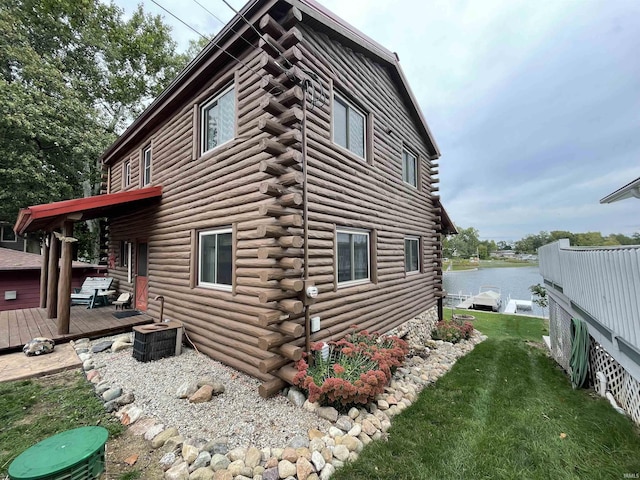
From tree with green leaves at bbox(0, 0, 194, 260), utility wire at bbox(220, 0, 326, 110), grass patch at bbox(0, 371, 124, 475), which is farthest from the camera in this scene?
tree with green leaves at bbox(0, 0, 194, 260)

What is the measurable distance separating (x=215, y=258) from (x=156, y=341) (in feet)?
5.82

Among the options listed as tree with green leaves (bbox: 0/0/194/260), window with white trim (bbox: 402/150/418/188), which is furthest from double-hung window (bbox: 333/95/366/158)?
tree with green leaves (bbox: 0/0/194/260)

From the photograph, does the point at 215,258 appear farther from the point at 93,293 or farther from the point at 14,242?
the point at 14,242

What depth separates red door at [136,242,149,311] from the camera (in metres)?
7.73

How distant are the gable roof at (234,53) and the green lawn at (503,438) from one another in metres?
5.43

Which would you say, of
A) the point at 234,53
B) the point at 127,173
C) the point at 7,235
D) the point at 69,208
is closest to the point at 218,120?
the point at 234,53

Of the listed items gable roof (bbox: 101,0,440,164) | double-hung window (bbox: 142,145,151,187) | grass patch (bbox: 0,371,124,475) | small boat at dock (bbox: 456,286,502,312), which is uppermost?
gable roof (bbox: 101,0,440,164)

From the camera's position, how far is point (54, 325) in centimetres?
640

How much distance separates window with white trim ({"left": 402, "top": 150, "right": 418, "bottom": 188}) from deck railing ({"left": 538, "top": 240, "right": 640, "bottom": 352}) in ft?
14.4

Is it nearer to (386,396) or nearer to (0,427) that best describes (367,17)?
(386,396)

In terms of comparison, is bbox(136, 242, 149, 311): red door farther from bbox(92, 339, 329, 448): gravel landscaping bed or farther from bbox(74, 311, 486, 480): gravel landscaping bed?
bbox(92, 339, 329, 448): gravel landscaping bed

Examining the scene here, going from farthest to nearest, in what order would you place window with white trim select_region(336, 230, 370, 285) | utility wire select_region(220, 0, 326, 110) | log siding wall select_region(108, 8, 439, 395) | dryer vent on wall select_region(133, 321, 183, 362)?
window with white trim select_region(336, 230, 370, 285)
dryer vent on wall select_region(133, 321, 183, 362)
utility wire select_region(220, 0, 326, 110)
log siding wall select_region(108, 8, 439, 395)

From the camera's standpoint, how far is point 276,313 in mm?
3834

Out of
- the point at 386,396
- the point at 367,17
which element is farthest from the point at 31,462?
the point at 367,17
